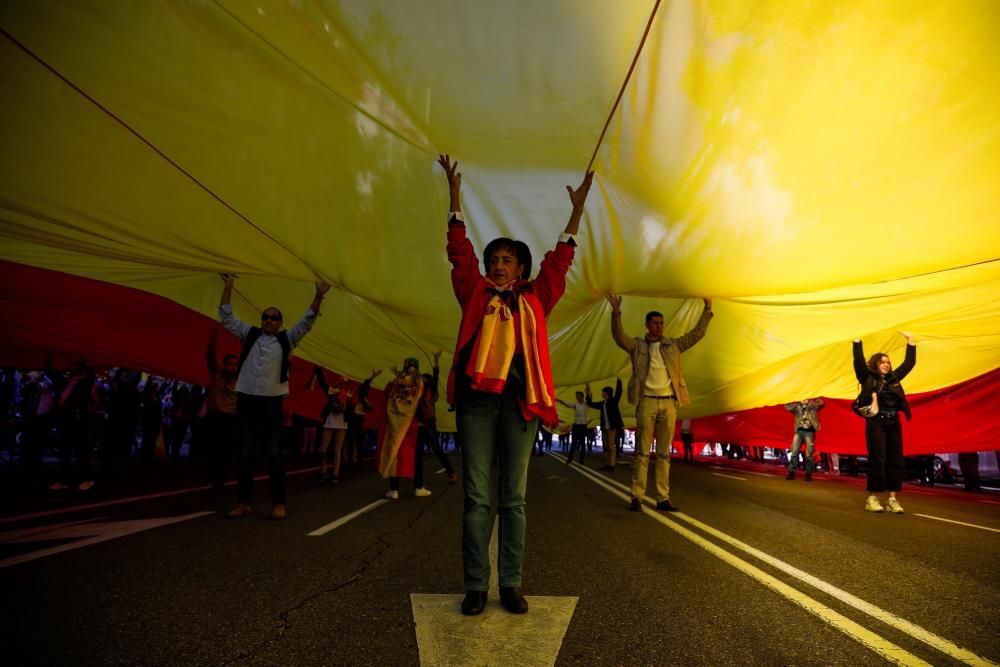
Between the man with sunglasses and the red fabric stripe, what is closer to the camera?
the man with sunglasses

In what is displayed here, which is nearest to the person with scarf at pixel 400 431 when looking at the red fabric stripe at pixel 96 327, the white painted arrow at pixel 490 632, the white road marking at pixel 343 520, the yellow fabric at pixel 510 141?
the white road marking at pixel 343 520

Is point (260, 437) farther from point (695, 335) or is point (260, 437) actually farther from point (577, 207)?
point (695, 335)

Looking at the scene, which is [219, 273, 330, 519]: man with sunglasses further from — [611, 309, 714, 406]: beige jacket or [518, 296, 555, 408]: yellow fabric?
[611, 309, 714, 406]: beige jacket

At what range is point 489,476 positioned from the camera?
2.58m

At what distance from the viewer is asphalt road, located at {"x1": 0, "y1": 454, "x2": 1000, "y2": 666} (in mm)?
1967

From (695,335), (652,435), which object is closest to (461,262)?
(652,435)

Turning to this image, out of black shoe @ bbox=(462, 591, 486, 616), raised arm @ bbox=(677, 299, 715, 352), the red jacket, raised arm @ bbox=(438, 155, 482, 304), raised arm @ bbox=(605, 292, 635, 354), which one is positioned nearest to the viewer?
black shoe @ bbox=(462, 591, 486, 616)

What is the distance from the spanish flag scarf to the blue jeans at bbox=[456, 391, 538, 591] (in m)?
0.13

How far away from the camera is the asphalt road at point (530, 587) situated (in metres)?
1.97

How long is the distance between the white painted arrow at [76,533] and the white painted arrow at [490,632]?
2.56 m

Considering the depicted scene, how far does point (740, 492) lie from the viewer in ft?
26.6

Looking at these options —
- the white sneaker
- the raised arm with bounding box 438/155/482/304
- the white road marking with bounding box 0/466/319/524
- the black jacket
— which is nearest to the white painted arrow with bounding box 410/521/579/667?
the raised arm with bounding box 438/155/482/304

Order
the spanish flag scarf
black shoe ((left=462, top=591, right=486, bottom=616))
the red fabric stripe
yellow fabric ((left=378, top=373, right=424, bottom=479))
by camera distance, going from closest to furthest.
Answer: black shoe ((left=462, top=591, right=486, bottom=616))
the spanish flag scarf
yellow fabric ((left=378, top=373, right=424, bottom=479))
the red fabric stripe

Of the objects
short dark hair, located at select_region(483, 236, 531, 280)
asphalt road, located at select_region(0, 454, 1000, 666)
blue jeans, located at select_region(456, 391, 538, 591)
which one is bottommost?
→ asphalt road, located at select_region(0, 454, 1000, 666)
